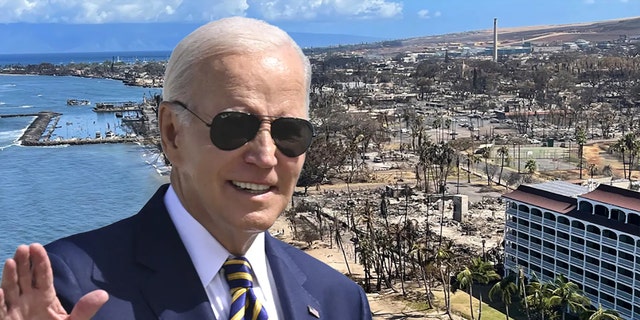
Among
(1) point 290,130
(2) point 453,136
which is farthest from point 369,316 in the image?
(2) point 453,136

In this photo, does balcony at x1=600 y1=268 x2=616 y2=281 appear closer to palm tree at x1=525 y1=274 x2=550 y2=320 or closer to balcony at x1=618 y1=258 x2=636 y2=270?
balcony at x1=618 y1=258 x2=636 y2=270

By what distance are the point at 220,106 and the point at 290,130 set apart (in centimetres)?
22

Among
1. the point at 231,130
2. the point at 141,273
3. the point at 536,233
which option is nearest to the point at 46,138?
the point at 536,233

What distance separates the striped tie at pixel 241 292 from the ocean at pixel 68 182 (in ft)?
91.2

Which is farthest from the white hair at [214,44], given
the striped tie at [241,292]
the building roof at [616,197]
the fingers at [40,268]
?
the building roof at [616,197]

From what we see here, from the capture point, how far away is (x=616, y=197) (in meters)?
18.2

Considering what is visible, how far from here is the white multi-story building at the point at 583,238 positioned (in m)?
17.5

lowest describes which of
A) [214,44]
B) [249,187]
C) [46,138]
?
[46,138]

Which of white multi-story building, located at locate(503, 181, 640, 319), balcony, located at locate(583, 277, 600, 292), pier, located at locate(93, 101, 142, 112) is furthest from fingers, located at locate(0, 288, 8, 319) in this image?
pier, located at locate(93, 101, 142, 112)

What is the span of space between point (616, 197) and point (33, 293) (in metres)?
18.8

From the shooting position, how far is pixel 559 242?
19656mm

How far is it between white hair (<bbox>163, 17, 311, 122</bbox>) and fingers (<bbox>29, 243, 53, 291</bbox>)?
2.00 ft

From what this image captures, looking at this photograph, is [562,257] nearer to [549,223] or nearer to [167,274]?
[549,223]

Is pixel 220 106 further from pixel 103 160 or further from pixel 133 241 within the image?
pixel 103 160
